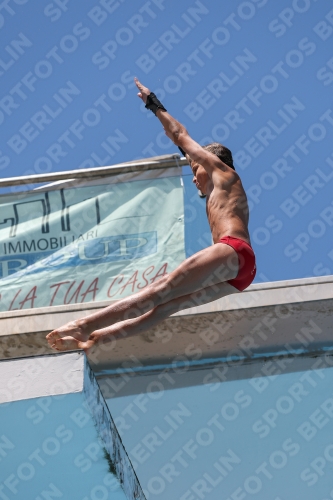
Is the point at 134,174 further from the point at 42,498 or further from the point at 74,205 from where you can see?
the point at 42,498

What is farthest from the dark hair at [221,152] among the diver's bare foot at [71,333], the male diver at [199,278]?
the diver's bare foot at [71,333]

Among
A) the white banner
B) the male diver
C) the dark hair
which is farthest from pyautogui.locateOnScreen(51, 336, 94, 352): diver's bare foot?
the dark hair

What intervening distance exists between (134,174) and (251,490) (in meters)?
2.86

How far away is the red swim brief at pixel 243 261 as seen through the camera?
5.37 m

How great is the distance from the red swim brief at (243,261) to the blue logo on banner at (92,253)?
132 cm

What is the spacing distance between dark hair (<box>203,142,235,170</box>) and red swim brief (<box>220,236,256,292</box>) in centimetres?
77

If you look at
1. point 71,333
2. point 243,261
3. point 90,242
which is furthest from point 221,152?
point 71,333

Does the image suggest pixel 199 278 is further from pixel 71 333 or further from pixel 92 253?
pixel 92 253

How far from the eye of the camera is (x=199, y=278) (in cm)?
523

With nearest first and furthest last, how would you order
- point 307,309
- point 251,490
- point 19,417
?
point 19,417
point 251,490
point 307,309

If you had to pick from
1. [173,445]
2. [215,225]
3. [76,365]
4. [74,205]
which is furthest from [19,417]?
[74,205]

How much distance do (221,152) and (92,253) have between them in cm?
143

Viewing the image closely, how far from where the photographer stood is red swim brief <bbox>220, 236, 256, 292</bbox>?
5.37 m

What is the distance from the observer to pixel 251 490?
212 inches
